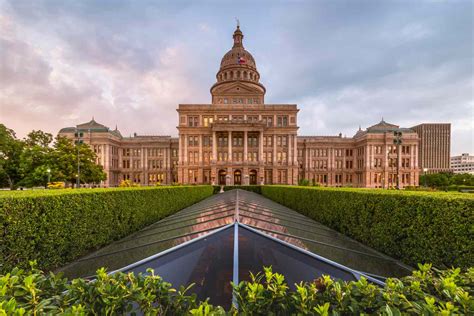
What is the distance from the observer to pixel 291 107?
4653 centimetres

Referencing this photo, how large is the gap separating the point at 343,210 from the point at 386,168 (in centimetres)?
5580

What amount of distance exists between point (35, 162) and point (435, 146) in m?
166

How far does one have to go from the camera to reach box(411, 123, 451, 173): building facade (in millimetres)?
112250

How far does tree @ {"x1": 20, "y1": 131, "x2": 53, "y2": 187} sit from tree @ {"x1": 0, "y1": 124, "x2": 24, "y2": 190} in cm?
99

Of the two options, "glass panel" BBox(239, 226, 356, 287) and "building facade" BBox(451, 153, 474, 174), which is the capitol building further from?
"building facade" BBox(451, 153, 474, 174)

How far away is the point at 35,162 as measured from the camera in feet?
87.1

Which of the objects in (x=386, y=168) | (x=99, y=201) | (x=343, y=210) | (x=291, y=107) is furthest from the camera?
(x=386, y=168)

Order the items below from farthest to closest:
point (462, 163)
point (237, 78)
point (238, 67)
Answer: point (462, 163) → point (238, 67) → point (237, 78)

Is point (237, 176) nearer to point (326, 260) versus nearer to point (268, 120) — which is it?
point (268, 120)

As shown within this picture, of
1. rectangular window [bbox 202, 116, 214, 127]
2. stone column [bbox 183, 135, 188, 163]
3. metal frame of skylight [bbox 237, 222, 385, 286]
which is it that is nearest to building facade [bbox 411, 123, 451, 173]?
rectangular window [bbox 202, 116, 214, 127]

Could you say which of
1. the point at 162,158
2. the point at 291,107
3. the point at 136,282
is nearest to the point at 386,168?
the point at 291,107

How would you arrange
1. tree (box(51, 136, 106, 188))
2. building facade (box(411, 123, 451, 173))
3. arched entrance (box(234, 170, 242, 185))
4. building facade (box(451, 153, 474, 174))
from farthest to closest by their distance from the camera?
building facade (box(451, 153, 474, 174)) < building facade (box(411, 123, 451, 173)) < arched entrance (box(234, 170, 242, 185)) < tree (box(51, 136, 106, 188))

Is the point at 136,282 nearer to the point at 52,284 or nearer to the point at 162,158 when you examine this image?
the point at 52,284

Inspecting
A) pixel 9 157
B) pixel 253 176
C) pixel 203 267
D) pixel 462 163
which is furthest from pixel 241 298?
pixel 462 163
